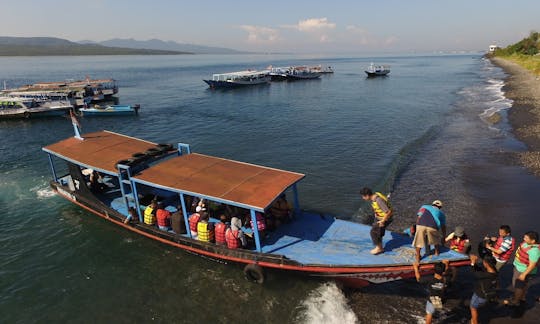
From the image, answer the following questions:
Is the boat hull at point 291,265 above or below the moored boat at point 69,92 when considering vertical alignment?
below

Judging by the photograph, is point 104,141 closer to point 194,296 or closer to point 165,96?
point 194,296

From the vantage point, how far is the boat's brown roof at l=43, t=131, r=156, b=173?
45.7ft

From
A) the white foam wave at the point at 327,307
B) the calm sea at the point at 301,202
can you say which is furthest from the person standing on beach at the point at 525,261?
the white foam wave at the point at 327,307

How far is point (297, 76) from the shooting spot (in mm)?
91188

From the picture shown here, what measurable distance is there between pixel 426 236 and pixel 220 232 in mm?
6593

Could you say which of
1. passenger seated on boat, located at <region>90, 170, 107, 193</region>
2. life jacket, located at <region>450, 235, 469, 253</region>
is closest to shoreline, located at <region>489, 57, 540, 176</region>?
life jacket, located at <region>450, 235, 469, 253</region>

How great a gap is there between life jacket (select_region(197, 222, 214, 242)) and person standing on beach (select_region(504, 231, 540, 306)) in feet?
30.2

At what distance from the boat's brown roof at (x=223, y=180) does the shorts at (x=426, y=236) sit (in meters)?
4.28

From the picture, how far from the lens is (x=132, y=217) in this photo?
1363 cm

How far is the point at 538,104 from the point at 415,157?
74.2ft

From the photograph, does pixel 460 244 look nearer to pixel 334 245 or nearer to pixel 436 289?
pixel 436 289

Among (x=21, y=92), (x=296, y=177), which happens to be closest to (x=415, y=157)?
(x=296, y=177)

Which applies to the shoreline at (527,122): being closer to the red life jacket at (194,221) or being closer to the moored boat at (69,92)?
the red life jacket at (194,221)

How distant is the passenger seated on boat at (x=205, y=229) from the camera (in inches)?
463
